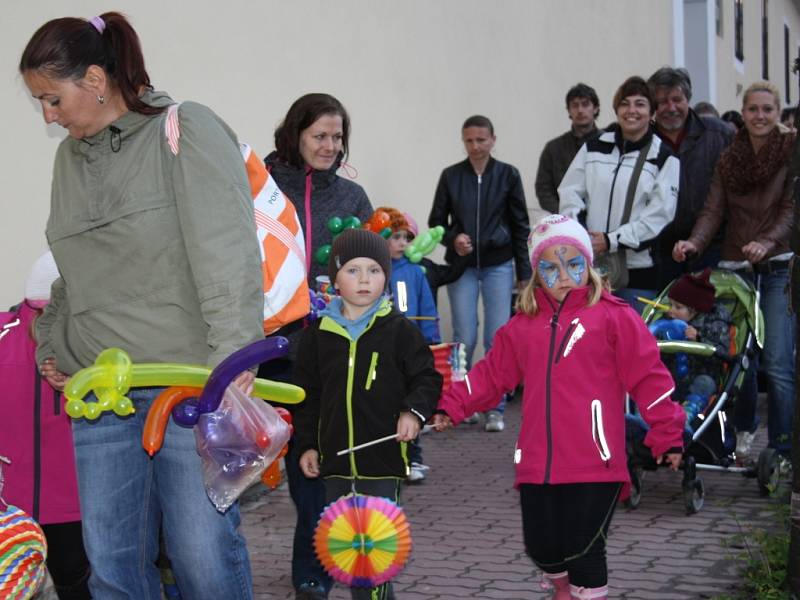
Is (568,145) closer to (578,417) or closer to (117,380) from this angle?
(578,417)

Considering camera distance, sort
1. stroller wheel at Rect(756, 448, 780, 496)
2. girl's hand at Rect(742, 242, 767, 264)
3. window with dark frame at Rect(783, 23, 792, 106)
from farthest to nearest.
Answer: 1. window with dark frame at Rect(783, 23, 792, 106)
2. girl's hand at Rect(742, 242, 767, 264)
3. stroller wheel at Rect(756, 448, 780, 496)

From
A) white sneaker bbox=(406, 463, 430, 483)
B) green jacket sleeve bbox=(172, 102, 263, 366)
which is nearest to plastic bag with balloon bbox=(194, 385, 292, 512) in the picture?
green jacket sleeve bbox=(172, 102, 263, 366)

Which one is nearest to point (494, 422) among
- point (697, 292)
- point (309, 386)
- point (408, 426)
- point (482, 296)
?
point (482, 296)

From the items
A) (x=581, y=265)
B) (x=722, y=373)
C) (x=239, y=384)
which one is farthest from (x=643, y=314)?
(x=239, y=384)

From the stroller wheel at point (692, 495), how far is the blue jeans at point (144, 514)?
12.1ft

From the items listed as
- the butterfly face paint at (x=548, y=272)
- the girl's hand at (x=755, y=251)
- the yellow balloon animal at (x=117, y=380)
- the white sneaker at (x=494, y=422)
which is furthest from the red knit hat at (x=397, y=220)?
the yellow balloon animal at (x=117, y=380)

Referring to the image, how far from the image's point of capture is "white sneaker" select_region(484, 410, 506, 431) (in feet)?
31.1

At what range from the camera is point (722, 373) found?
7094mm

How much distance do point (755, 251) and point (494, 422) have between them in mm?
2963

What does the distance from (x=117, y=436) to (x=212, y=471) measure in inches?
12.6

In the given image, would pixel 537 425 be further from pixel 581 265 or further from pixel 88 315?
pixel 88 315

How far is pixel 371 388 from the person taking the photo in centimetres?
457

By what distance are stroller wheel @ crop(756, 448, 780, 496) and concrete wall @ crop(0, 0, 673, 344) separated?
3.65 meters

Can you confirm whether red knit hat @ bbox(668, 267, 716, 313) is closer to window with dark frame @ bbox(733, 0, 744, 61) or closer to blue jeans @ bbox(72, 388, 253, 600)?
blue jeans @ bbox(72, 388, 253, 600)
